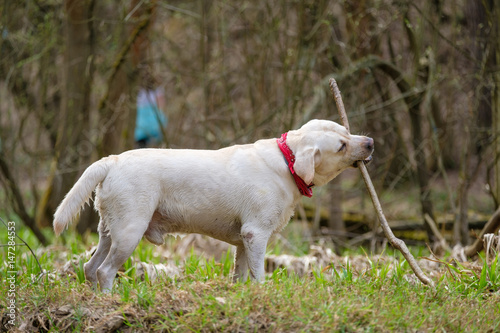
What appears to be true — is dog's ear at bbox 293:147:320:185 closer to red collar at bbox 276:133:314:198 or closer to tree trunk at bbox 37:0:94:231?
red collar at bbox 276:133:314:198

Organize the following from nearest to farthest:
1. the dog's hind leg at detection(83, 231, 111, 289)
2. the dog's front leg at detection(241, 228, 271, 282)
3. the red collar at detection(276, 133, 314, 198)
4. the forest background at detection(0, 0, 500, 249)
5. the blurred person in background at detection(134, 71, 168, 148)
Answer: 1. the dog's front leg at detection(241, 228, 271, 282)
2. the red collar at detection(276, 133, 314, 198)
3. the dog's hind leg at detection(83, 231, 111, 289)
4. the forest background at detection(0, 0, 500, 249)
5. the blurred person in background at detection(134, 71, 168, 148)

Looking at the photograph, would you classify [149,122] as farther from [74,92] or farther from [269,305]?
[269,305]

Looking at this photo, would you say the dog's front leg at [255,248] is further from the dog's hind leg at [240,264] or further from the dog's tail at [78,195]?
the dog's tail at [78,195]

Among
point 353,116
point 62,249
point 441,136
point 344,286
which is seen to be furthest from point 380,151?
point 344,286

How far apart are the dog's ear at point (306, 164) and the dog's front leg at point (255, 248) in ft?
1.71

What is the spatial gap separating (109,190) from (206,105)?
4.87 metres

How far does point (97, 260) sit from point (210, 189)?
3.72 ft

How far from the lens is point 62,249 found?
7.24m

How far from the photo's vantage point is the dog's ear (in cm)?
451

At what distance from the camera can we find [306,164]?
4.51 m

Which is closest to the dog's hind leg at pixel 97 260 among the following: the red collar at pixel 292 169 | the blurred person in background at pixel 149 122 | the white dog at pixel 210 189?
the white dog at pixel 210 189

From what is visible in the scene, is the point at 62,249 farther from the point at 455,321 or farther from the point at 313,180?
the point at 455,321

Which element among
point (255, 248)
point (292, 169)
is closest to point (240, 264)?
point (255, 248)
